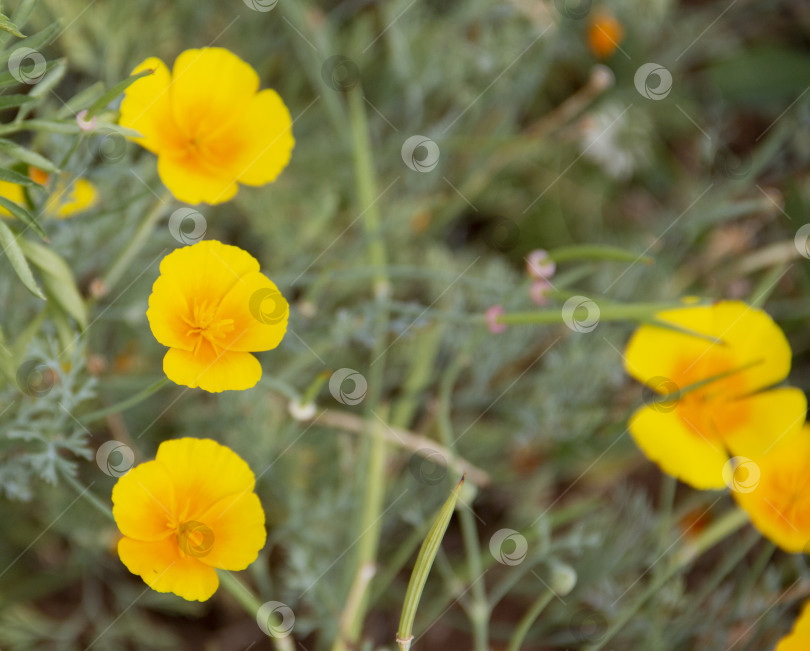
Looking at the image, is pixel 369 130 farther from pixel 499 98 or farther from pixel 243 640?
pixel 243 640
